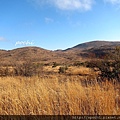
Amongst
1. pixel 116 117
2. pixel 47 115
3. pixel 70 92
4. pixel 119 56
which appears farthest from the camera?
pixel 119 56

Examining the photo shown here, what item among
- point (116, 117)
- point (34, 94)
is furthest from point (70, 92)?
point (116, 117)

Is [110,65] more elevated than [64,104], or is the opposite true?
[110,65]

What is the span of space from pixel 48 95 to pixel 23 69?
12.2 meters

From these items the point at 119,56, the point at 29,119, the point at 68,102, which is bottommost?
the point at 29,119

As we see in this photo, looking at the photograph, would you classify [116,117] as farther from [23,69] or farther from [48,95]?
[23,69]

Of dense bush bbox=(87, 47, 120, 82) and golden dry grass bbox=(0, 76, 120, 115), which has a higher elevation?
dense bush bbox=(87, 47, 120, 82)

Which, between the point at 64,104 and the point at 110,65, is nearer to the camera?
the point at 64,104

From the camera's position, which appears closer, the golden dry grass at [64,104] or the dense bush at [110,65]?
the golden dry grass at [64,104]

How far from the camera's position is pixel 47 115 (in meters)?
3.60

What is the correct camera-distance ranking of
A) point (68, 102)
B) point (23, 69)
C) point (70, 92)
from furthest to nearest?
point (23, 69) < point (70, 92) < point (68, 102)

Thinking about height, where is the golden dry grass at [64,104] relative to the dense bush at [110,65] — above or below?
below

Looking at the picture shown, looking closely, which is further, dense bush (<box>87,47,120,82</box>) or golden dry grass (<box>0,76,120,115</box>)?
dense bush (<box>87,47,120,82</box>)

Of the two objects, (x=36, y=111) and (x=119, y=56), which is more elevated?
(x=119, y=56)

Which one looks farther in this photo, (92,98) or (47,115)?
(92,98)
